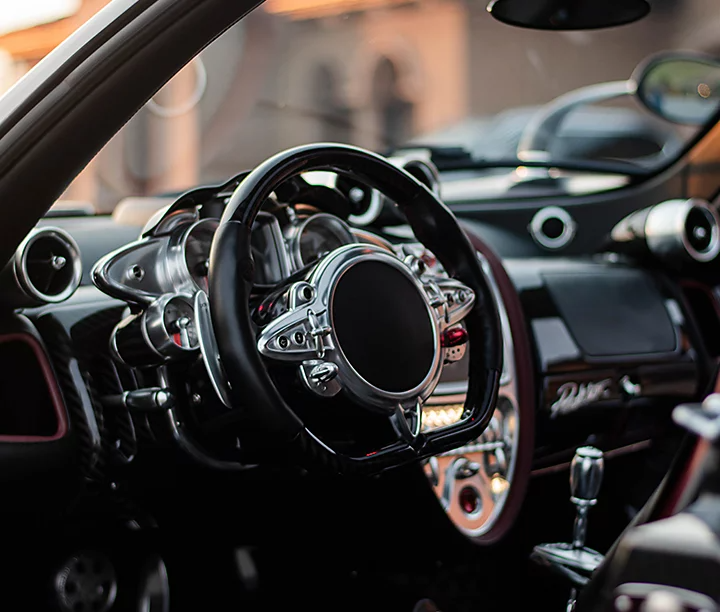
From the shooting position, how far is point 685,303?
2.60m

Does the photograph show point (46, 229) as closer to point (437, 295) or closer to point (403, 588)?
point (437, 295)

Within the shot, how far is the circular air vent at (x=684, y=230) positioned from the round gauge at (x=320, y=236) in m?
1.20

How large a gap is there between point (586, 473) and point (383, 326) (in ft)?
1.83

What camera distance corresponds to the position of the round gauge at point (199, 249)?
4.74ft

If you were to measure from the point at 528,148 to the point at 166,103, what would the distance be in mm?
1333

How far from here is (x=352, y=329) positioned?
1416 mm

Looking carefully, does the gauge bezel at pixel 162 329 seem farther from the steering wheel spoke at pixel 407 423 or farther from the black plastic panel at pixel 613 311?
the black plastic panel at pixel 613 311

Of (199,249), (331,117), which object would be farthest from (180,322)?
(331,117)

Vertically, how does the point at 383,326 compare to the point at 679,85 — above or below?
below

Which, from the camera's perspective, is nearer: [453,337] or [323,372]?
[323,372]

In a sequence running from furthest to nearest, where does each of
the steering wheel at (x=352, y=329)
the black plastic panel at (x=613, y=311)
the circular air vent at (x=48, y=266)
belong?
the black plastic panel at (x=613, y=311) → the circular air vent at (x=48, y=266) → the steering wheel at (x=352, y=329)

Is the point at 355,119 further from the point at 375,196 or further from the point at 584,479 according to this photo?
the point at 584,479

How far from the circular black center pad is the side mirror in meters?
1.81

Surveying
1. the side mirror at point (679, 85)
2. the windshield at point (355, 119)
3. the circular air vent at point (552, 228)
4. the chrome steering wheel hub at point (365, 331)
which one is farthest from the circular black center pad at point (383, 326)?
the side mirror at point (679, 85)
